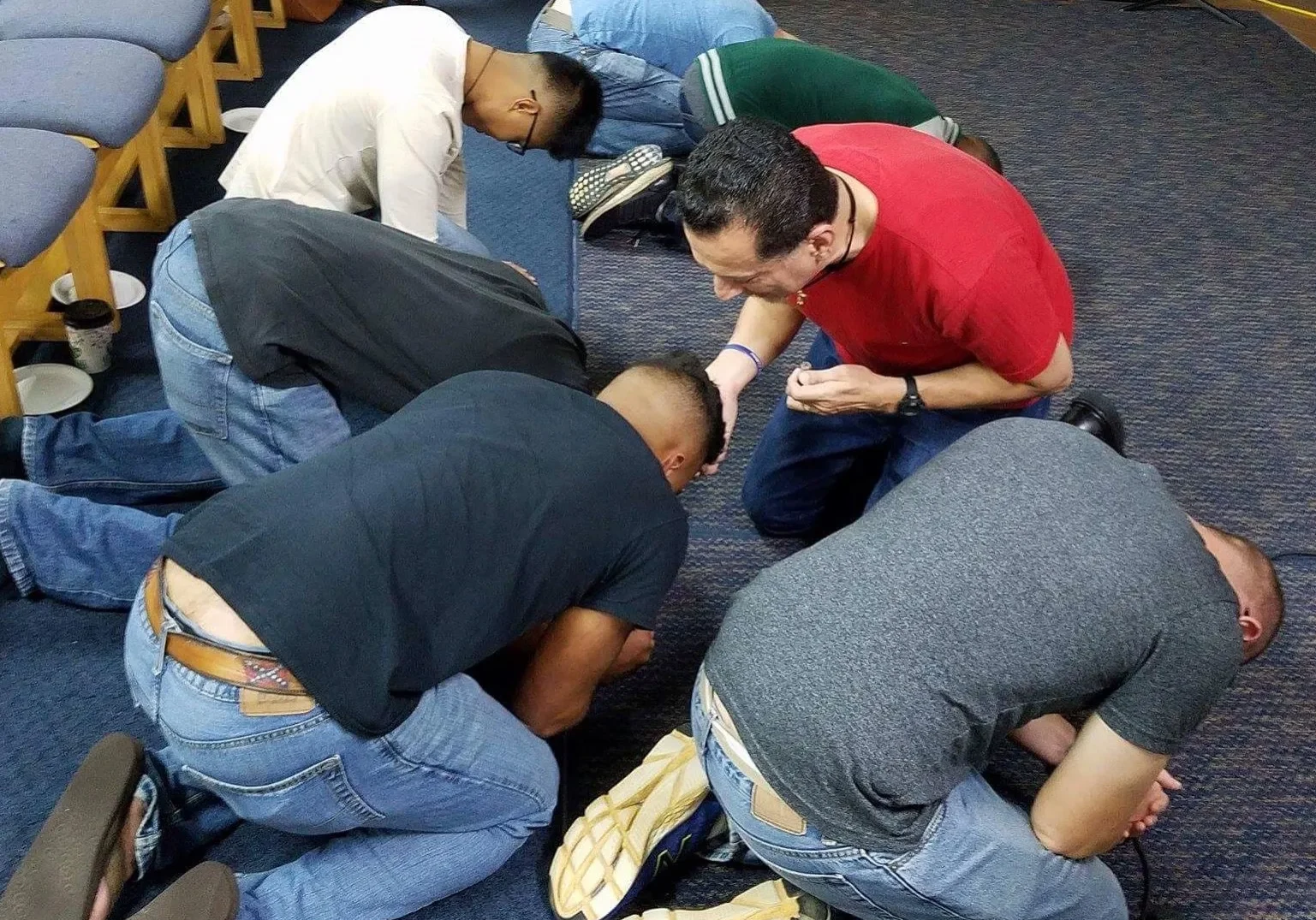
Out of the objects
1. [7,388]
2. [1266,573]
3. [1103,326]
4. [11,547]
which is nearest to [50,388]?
[7,388]

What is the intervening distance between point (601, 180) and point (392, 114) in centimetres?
96

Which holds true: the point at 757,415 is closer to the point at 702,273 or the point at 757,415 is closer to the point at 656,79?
the point at 702,273

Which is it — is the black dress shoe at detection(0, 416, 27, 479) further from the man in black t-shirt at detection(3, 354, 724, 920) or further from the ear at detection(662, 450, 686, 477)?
the ear at detection(662, 450, 686, 477)

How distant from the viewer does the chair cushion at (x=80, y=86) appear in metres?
2.22

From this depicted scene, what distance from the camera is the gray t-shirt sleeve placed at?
1126 mm

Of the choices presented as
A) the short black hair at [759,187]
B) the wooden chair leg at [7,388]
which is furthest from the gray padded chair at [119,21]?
the short black hair at [759,187]

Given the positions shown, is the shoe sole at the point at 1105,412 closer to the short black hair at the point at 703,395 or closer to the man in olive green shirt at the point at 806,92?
the man in olive green shirt at the point at 806,92

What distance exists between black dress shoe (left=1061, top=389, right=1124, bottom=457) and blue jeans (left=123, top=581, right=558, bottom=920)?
128 cm

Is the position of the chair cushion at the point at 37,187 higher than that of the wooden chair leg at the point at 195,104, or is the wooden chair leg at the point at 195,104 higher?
the chair cushion at the point at 37,187

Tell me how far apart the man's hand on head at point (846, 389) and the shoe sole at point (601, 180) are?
132 cm

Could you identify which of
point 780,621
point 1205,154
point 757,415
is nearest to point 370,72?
point 757,415

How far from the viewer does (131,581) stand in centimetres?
180

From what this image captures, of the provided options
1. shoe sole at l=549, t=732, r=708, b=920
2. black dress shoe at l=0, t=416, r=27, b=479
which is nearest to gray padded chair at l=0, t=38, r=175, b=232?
black dress shoe at l=0, t=416, r=27, b=479

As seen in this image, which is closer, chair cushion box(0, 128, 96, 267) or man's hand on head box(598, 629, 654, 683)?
man's hand on head box(598, 629, 654, 683)
